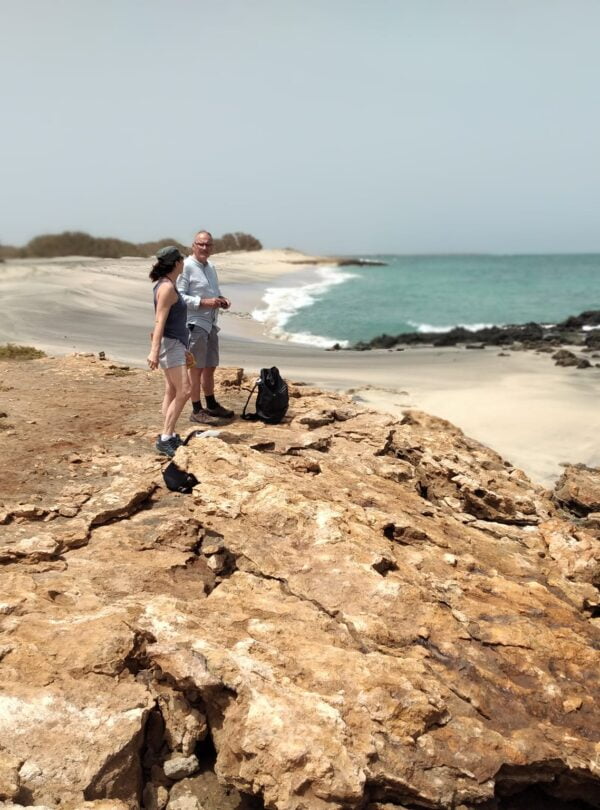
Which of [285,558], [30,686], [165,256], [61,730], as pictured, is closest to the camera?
[61,730]

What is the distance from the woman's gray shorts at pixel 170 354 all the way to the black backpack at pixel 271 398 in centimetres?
129

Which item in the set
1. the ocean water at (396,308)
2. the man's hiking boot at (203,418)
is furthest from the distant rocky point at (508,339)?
the man's hiking boot at (203,418)

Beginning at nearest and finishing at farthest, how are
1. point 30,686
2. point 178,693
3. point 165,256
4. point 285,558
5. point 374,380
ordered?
point 30,686
point 178,693
point 285,558
point 165,256
point 374,380

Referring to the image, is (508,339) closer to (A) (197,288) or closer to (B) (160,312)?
(A) (197,288)

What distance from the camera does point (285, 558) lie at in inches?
162

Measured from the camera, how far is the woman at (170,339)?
563cm

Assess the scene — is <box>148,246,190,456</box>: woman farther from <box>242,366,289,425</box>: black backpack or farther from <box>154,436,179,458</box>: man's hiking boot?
<box>242,366,289,425</box>: black backpack

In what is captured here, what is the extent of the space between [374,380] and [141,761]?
13874 mm

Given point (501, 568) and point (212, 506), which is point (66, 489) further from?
point (501, 568)

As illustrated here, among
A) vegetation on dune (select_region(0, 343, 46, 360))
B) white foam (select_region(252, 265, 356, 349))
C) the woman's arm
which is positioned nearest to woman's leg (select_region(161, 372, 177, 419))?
the woman's arm

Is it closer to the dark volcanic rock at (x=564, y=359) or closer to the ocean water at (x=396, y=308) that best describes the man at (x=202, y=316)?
the dark volcanic rock at (x=564, y=359)

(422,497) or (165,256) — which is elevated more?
(165,256)

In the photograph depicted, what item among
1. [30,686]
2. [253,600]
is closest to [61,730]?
[30,686]

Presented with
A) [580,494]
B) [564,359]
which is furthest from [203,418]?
[564,359]
